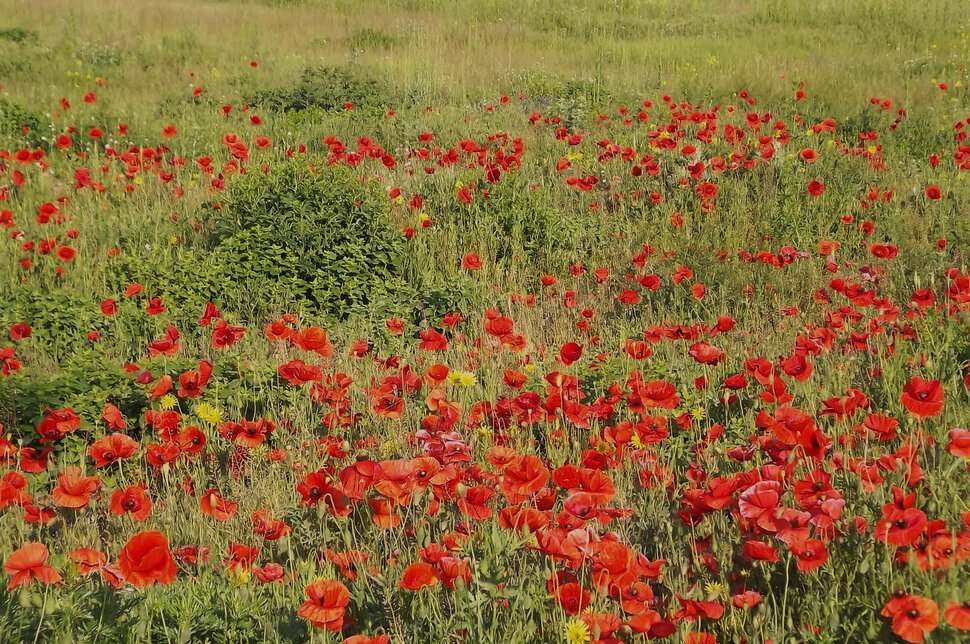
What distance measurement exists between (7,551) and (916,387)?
254cm

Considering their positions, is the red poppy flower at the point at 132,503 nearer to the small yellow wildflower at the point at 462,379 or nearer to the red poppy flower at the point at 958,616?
the small yellow wildflower at the point at 462,379

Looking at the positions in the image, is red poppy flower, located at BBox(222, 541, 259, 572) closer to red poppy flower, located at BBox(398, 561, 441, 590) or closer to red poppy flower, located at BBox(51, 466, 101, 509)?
red poppy flower, located at BBox(51, 466, 101, 509)

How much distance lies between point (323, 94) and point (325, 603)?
319 inches

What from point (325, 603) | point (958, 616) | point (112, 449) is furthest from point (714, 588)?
point (112, 449)

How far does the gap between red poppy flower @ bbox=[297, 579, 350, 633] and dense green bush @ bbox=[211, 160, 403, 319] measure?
3079mm

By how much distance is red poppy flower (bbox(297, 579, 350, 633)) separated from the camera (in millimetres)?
1696

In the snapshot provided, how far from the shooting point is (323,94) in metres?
9.13

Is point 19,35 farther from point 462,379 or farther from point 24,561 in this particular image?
point 24,561

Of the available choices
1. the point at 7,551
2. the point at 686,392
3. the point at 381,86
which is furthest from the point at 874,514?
the point at 381,86

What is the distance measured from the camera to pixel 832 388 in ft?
11.0

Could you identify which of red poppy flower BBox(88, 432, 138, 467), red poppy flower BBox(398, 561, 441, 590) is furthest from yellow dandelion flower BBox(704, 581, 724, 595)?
red poppy flower BBox(88, 432, 138, 467)

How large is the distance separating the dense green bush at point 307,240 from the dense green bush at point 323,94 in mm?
3696

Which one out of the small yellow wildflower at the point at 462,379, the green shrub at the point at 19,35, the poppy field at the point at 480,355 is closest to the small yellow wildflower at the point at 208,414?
the poppy field at the point at 480,355

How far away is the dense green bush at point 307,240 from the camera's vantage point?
4961 millimetres
